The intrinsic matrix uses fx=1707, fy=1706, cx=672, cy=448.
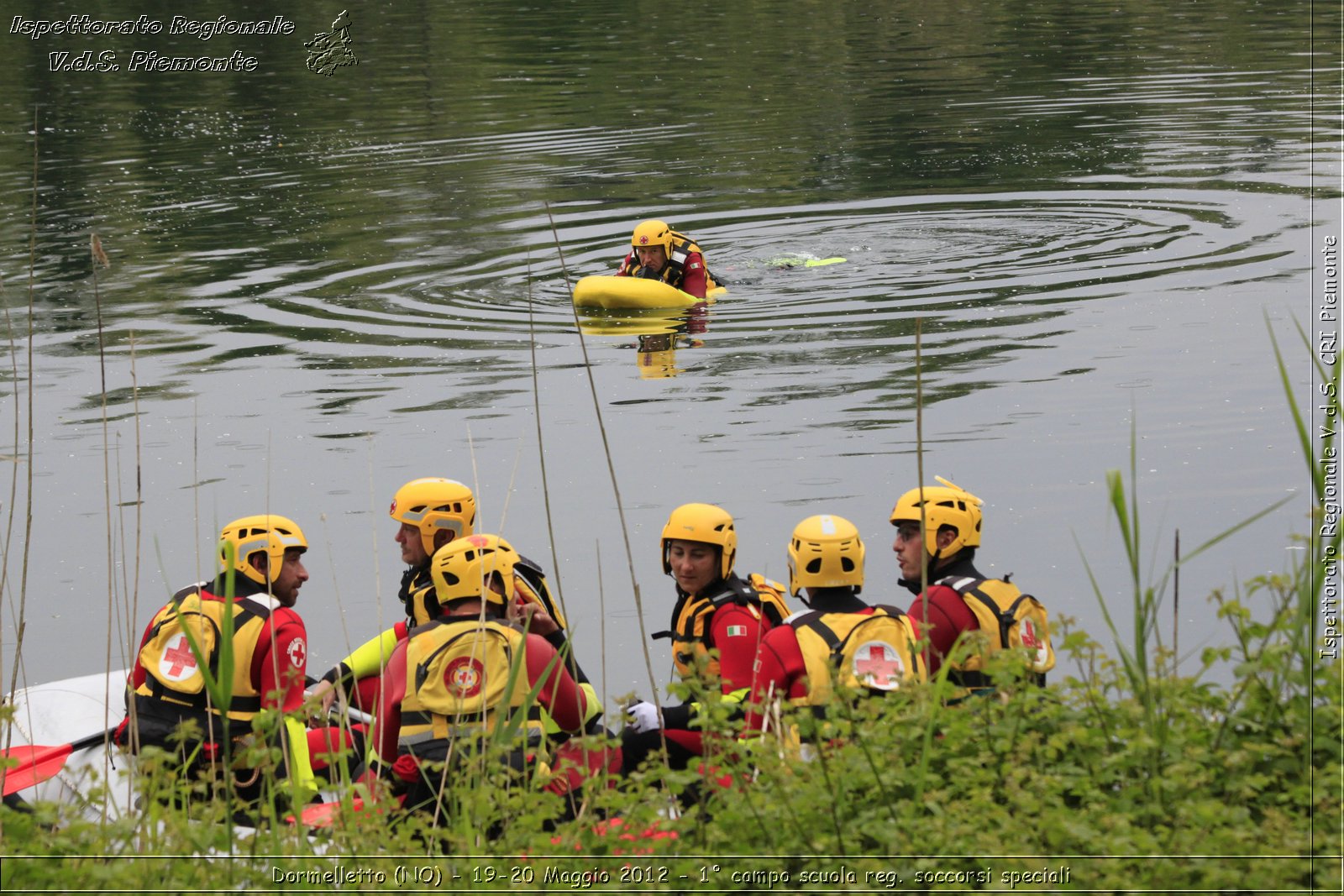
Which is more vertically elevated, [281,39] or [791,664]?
[281,39]

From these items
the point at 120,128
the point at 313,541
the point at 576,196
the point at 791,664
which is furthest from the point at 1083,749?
the point at 120,128

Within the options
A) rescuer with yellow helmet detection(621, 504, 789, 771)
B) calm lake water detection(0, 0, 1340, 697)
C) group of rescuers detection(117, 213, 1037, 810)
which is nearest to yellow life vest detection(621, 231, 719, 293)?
calm lake water detection(0, 0, 1340, 697)

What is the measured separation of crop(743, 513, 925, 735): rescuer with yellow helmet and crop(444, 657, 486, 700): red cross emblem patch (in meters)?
0.94

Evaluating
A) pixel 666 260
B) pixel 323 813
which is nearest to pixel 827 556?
pixel 323 813

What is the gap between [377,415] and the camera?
498 inches

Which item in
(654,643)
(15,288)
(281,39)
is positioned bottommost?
(654,643)

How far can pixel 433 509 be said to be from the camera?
780cm

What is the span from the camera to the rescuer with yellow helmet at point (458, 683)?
5.77 m

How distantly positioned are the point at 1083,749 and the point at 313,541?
641 centimetres

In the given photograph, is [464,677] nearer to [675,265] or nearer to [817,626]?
[817,626]

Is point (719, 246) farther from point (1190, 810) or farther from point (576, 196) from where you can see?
point (1190, 810)

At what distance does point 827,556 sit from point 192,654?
2.41 m

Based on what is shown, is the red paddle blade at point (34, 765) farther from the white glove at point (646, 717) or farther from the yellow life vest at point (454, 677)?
the white glove at point (646, 717)

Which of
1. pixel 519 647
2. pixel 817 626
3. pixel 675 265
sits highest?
pixel 675 265
